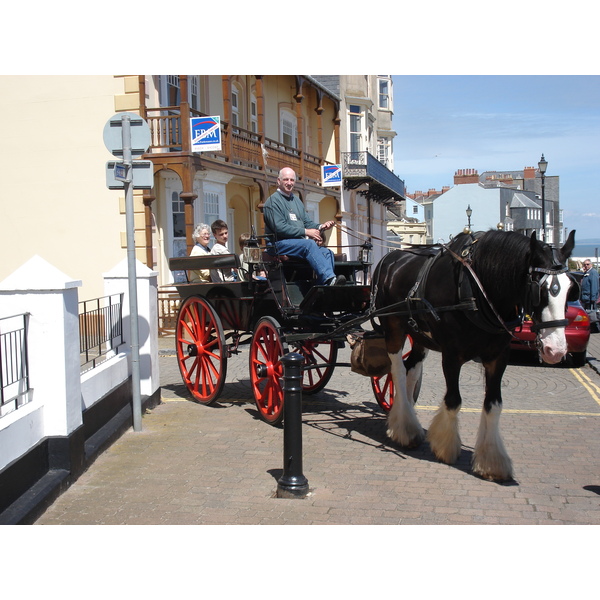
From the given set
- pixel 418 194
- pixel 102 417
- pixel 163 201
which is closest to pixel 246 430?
pixel 102 417

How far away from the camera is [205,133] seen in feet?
49.1

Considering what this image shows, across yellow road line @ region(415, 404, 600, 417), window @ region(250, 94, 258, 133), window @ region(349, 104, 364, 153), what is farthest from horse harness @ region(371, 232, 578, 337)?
window @ region(349, 104, 364, 153)

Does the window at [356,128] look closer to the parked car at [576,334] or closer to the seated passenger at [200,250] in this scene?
the parked car at [576,334]

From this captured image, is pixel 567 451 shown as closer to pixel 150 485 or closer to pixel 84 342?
pixel 150 485

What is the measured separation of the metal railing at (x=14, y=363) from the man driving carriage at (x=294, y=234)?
9.32 feet

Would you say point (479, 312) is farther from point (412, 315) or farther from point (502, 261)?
point (412, 315)

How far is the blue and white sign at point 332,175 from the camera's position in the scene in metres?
24.0

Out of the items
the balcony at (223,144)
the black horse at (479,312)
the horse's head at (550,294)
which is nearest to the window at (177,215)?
the balcony at (223,144)

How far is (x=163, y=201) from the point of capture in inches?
651

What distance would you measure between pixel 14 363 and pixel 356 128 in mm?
28558

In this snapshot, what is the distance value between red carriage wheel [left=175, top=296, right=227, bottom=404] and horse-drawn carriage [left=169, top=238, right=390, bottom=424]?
12 mm

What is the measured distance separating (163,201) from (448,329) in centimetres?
1225

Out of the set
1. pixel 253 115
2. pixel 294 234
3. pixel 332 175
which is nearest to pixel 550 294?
pixel 294 234

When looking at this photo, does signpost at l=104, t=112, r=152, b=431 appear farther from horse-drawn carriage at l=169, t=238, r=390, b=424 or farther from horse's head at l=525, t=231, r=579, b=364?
horse's head at l=525, t=231, r=579, b=364
